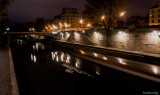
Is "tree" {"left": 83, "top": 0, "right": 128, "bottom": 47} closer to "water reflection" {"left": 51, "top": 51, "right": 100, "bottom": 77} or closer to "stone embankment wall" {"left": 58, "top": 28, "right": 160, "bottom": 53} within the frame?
"stone embankment wall" {"left": 58, "top": 28, "right": 160, "bottom": 53}

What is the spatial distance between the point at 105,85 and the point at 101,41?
16.0 metres

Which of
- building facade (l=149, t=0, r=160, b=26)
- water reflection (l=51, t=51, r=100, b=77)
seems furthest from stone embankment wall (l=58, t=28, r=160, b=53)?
building facade (l=149, t=0, r=160, b=26)

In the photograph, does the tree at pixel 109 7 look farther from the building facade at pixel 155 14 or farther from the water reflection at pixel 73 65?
the building facade at pixel 155 14

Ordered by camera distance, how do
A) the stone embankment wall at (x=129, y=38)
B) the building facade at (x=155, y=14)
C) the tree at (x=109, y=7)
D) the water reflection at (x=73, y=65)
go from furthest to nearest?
1. the building facade at (x=155, y=14)
2. the tree at (x=109, y=7)
3. the stone embankment wall at (x=129, y=38)
4. the water reflection at (x=73, y=65)

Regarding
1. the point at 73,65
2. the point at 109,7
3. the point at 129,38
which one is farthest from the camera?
the point at 109,7

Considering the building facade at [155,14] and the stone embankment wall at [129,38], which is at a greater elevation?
the building facade at [155,14]

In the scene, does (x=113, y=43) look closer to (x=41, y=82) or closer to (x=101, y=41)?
(x=101, y=41)

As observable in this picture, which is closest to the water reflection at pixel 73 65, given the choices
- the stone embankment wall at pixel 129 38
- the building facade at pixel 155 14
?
the stone embankment wall at pixel 129 38

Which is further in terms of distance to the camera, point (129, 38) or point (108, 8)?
point (108, 8)

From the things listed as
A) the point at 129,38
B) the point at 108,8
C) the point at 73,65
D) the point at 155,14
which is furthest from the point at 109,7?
the point at 155,14

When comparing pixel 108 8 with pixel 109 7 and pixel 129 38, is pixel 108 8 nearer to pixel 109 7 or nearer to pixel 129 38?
pixel 109 7

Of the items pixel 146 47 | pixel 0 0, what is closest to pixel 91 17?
pixel 146 47

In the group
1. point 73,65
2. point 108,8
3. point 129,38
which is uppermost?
point 108,8

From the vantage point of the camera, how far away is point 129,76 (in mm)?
12078
